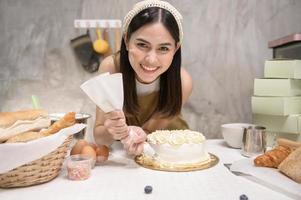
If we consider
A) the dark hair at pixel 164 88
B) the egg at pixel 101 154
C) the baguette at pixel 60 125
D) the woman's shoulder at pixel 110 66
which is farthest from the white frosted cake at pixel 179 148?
the woman's shoulder at pixel 110 66

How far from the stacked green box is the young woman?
354mm

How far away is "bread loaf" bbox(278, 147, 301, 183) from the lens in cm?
82

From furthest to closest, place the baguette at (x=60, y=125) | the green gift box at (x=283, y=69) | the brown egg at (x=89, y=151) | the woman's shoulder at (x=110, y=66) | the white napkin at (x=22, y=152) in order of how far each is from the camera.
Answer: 1. the woman's shoulder at (x=110, y=66)
2. the green gift box at (x=283, y=69)
3. the brown egg at (x=89, y=151)
4. the baguette at (x=60, y=125)
5. the white napkin at (x=22, y=152)

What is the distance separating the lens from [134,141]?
1000 mm

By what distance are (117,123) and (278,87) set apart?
0.76 m

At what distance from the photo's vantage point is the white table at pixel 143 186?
75 cm

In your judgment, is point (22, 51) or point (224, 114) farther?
point (224, 114)

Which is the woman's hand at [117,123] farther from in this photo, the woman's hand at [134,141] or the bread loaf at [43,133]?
the bread loaf at [43,133]

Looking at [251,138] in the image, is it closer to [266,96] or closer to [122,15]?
[266,96]

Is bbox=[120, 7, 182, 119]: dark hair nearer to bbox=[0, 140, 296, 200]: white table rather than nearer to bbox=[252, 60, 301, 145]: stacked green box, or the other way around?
bbox=[252, 60, 301, 145]: stacked green box

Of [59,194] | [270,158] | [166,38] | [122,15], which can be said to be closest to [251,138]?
[270,158]

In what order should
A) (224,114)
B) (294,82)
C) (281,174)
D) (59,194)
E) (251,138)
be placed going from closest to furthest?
1. (59,194)
2. (281,174)
3. (251,138)
4. (294,82)
5. (224,114)

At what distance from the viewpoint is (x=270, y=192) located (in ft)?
2.55

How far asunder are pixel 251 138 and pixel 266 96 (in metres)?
0.32
